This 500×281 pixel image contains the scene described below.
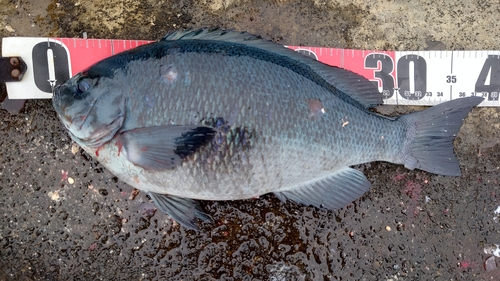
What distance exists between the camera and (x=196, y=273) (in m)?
2.21

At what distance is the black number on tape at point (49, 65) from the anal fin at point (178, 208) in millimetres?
880

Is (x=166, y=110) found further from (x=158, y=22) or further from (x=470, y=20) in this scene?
(x=470, y=20)

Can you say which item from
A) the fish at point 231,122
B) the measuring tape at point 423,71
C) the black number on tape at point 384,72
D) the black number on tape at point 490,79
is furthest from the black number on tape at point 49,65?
the black number on tape at point 490,79

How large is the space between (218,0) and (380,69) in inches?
43.3

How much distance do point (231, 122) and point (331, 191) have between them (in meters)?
0.70

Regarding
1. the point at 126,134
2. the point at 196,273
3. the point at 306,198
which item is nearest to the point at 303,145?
the point at 306,198

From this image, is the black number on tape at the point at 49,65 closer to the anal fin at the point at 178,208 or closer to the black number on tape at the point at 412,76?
the anal fin at the point at 178,208

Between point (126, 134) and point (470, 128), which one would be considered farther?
point (470, 128)

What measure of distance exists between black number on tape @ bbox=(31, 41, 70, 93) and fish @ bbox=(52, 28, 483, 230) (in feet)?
1.12

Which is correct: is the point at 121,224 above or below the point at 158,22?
below

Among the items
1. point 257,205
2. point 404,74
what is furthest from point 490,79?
point 257,205

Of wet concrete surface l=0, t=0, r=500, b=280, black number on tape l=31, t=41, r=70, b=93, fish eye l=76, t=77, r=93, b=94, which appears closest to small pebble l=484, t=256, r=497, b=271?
wet concrete surface l=0, t=0, r=500, b=280

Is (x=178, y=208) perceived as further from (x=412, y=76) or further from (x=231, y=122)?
(x=412, y=76)

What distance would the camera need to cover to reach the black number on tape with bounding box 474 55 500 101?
2.30 m
